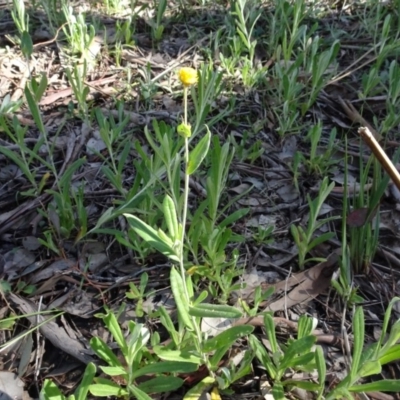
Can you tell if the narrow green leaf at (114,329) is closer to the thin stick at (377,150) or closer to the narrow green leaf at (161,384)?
the narrow green leaf at (161,384)

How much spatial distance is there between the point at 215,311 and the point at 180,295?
0.33ft

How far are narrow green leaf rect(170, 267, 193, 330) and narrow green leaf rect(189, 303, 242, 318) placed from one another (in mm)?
44

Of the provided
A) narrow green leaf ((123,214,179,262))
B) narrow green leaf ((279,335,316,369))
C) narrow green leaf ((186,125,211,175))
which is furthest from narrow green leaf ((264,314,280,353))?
narrow green leaf ((186,125,211,175))

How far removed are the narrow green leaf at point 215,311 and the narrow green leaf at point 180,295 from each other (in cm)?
4

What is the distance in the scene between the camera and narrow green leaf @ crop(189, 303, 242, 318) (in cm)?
104

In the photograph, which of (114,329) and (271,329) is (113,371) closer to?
(114,329)

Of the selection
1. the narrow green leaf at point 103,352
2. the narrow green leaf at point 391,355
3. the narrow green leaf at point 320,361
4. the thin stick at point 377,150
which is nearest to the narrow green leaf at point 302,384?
the narrow green leaf at point 320,361

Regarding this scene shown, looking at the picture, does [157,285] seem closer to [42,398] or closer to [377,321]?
[42,398]

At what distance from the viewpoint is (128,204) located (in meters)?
1.54

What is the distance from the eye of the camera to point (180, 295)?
112cm

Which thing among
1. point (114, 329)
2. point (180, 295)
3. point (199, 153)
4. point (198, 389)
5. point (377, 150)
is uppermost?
point (377, 150)

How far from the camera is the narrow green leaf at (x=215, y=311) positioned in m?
1.04

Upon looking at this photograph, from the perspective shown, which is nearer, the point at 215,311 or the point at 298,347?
the point at 215,311

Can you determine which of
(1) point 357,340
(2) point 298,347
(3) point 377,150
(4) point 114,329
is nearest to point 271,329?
(2) point 298,347
